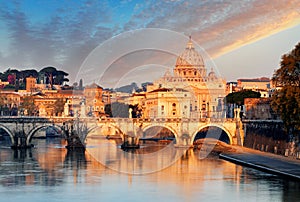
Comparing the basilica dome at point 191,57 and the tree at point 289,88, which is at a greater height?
the basilica dome at point 191,57

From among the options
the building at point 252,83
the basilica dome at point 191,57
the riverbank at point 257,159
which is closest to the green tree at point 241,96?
the riverbank at point 257,159

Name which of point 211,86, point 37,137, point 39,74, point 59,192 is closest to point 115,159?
point 59,192

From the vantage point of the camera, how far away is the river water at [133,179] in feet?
91.9

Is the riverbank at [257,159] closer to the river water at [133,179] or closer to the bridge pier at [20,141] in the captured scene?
the river water at [133,179]

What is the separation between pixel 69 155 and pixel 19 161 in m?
5.50

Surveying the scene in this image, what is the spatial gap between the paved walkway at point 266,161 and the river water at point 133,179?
47 centimetres

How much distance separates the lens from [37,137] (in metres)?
73.4

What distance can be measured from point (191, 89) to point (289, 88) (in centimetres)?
5984

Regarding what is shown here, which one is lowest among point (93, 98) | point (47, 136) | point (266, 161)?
point (266, 161)

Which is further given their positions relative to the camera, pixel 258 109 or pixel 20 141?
pixel 258 109

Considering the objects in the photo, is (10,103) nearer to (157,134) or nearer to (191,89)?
(191,89)

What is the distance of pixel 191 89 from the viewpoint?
94375 mm

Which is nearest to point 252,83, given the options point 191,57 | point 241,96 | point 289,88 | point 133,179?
point 191,57

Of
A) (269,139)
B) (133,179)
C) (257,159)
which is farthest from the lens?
(269,139)
